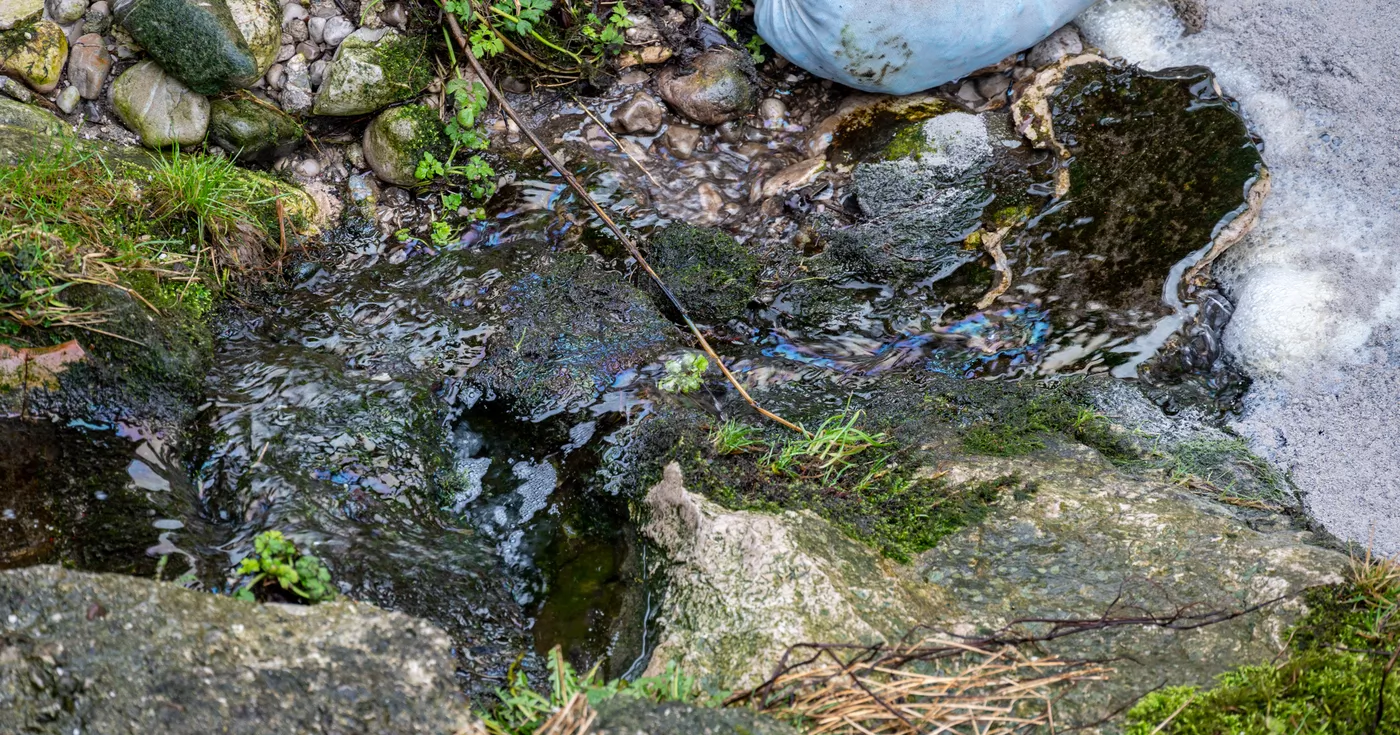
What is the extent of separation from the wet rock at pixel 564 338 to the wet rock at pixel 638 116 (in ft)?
3.44

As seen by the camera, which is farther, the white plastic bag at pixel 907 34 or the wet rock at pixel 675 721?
the white plastic bag at pixel 907 34

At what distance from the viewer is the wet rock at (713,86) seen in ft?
14.4

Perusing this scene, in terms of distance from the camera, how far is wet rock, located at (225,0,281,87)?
3723 mm

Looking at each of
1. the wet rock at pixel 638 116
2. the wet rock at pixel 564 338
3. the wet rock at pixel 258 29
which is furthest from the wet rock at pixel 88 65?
the wet rock at pixel 638 116

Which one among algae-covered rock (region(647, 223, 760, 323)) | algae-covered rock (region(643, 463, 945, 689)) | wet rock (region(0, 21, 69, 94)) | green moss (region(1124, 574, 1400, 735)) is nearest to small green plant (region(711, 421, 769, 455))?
algae-covered rock (region(643, 463, 945, 689))

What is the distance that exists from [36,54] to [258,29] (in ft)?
2.84

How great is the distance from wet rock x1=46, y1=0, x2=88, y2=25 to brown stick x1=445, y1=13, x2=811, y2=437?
1.55 m

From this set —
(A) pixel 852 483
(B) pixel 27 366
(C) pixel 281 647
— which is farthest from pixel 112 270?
(A) pixel 852 483

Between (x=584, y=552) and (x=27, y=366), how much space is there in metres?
1.81

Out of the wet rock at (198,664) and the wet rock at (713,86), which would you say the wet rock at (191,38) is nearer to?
the wet rock at (713,86)

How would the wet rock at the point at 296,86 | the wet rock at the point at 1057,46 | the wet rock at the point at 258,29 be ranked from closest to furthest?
the wet rock at the point at 258,29 < the wet rock at the point at 296,86 < the wet rock at the point at 1057,46

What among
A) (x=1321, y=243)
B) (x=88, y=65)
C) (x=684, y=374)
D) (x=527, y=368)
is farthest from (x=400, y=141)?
(x=1321, y=243)

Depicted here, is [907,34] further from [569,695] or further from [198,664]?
[198,664]

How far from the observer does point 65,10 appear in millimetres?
3564
